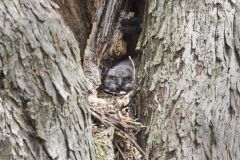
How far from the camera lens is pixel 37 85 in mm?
1460

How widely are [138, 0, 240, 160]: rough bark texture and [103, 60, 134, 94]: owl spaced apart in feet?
0.73

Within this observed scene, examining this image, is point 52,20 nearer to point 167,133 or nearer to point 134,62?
point 167,133

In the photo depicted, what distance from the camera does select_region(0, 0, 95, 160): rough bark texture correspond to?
1417 millimetres

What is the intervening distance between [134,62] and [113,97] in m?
0.21

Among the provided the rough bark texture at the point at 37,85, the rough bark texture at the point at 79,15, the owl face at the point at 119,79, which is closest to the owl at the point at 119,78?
the owl face at the point at 119,79

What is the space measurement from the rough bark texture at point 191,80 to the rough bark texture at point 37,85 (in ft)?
1.44

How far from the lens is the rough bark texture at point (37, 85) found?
4.65 ft

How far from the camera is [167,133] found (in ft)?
6.03

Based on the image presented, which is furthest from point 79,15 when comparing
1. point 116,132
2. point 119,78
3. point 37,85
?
point 37,85

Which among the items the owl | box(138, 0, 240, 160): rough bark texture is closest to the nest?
box(138, 0, 240, 160): rough bark texture

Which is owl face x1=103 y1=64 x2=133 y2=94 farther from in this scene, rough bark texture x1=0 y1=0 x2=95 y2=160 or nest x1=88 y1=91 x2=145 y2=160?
rough bark texture x1=0 y1=0 x2=95 y2=160

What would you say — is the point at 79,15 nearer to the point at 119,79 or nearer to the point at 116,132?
the point at 119,79

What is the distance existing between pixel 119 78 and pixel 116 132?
448 mm

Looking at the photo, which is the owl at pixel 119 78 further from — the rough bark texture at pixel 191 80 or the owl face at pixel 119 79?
the rough bark texture at pixel 191 80
